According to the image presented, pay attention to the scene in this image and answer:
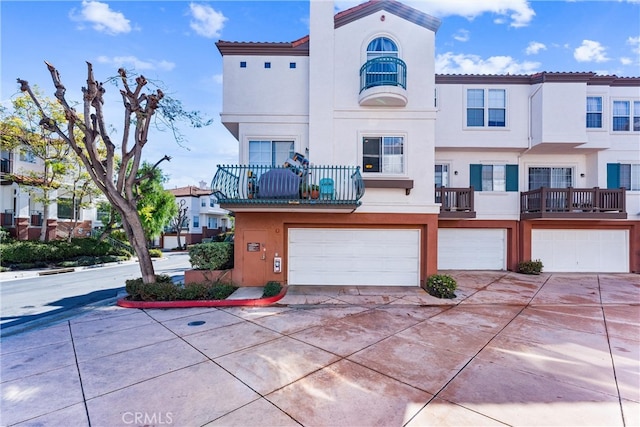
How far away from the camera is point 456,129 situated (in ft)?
39.6

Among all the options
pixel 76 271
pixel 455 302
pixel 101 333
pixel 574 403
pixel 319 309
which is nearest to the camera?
pixel 574 403

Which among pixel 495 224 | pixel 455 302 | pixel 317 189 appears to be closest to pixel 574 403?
pixel 455 302

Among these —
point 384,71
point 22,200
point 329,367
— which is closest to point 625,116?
point 384,71

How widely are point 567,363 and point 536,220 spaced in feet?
32.5

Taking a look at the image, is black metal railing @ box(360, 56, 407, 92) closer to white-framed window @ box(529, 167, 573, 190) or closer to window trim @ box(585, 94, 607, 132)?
white-framed window @ box(529, 167, 573, 190)

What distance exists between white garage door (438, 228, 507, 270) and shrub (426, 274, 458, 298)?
14.8 feet

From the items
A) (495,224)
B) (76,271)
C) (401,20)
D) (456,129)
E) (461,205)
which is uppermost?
(401,20)

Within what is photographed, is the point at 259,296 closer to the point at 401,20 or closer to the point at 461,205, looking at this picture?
the point at 461,205

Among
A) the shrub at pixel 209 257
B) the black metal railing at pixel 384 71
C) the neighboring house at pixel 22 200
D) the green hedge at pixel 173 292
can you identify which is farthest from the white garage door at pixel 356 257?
the neighboring house at pixel 22 200

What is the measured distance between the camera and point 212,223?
1506 inches

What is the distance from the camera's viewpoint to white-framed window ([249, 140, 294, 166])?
979cm

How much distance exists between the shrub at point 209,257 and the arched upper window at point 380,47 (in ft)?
28.9

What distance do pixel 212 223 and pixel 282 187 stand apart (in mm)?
33351

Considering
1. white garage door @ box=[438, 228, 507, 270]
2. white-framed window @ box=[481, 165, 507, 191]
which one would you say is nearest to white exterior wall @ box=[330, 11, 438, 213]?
white garage door @ box=[438, 228, 507, 270]
